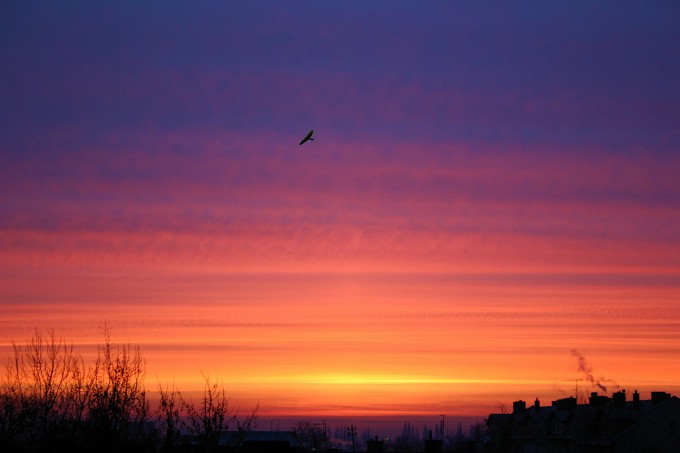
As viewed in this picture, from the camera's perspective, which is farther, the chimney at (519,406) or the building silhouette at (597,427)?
the chimney at (519,406)

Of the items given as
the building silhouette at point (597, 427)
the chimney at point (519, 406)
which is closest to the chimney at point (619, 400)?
the building silhouette at point (597, 427)

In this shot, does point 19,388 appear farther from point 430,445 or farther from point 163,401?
point 430,445

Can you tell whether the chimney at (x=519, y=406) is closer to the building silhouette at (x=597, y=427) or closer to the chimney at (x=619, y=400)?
the building silhouette at (x=597, y=427)

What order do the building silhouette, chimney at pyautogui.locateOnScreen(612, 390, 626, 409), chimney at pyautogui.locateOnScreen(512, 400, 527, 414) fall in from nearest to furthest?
1. the building silhouette
2. chimney at pyautogui.locateOnScreen(612, 390, 626, 409)
3. chimney at pyautogui.locateOnScreen(512, 400, 527, 414)

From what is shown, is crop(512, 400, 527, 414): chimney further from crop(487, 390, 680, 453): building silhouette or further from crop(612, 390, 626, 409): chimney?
crop(612, 390, 626, 409): chimney

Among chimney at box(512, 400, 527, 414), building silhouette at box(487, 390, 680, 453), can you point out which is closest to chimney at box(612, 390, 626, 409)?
building silhouette at box(487, 390, 680, 453)

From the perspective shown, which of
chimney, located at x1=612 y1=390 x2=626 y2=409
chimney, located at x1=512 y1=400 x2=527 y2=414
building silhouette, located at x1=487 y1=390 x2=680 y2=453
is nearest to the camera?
building silhouette, located at x1=487 y1=390 x2=680 y2=453

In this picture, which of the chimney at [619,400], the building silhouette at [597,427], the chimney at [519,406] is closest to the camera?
the building silhouette at [597,427]

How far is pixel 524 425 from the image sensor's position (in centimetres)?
11250

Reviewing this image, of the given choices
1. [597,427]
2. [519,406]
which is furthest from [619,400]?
[519,406]

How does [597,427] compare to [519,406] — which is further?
[519,406]

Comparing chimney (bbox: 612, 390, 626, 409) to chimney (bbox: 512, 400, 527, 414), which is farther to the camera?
chimney (bbox: 512, 400, 527, 414)

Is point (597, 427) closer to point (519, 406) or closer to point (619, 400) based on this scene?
point (619, 400)

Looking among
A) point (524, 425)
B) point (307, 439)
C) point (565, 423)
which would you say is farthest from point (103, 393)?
point (307, 439)
